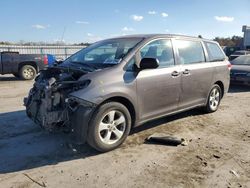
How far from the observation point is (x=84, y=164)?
4.37 m

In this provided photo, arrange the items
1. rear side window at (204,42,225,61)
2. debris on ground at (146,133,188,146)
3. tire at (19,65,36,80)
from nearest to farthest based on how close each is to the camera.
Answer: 1. debris on ground at (146,133,188,146)
2. rear side window at (204,42,225,61)
3. tire at (19,65,36,80)

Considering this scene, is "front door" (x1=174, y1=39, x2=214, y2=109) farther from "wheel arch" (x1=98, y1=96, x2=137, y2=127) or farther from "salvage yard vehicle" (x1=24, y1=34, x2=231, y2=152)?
"wheel arch" (x1=98, y1=96, x2=137, y2=127)

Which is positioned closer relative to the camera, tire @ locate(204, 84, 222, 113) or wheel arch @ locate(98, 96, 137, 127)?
wheel arch @ locate(98, 96, 137, 127)

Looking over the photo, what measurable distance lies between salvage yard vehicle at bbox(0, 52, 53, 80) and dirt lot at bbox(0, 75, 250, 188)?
26.1 feet

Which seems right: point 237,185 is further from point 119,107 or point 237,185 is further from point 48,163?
point 48,163

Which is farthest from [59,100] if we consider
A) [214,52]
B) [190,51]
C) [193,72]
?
[214,52]

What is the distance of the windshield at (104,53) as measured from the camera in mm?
5195

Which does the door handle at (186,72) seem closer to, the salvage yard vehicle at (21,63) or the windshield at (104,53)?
the windshield at (104,53)

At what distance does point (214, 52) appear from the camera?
7.30 metres

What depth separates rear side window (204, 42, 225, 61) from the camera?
7062 mm

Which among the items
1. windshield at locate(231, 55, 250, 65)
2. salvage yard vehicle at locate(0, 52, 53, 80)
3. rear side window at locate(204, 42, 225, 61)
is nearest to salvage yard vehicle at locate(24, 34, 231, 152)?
rear side window at locate(204, 42, 225, 61)

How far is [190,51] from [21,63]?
990 cm

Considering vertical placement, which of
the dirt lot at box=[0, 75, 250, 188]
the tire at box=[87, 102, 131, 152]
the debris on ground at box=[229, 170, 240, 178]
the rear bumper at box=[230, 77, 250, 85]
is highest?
the rear bumper at box=[230, 77, 250, 85]

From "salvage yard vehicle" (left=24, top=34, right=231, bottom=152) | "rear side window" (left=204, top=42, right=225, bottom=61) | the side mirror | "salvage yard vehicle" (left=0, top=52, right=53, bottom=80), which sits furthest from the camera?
"salvage yard vehicle" (left=0, top=52, right=53, bottom=80)
